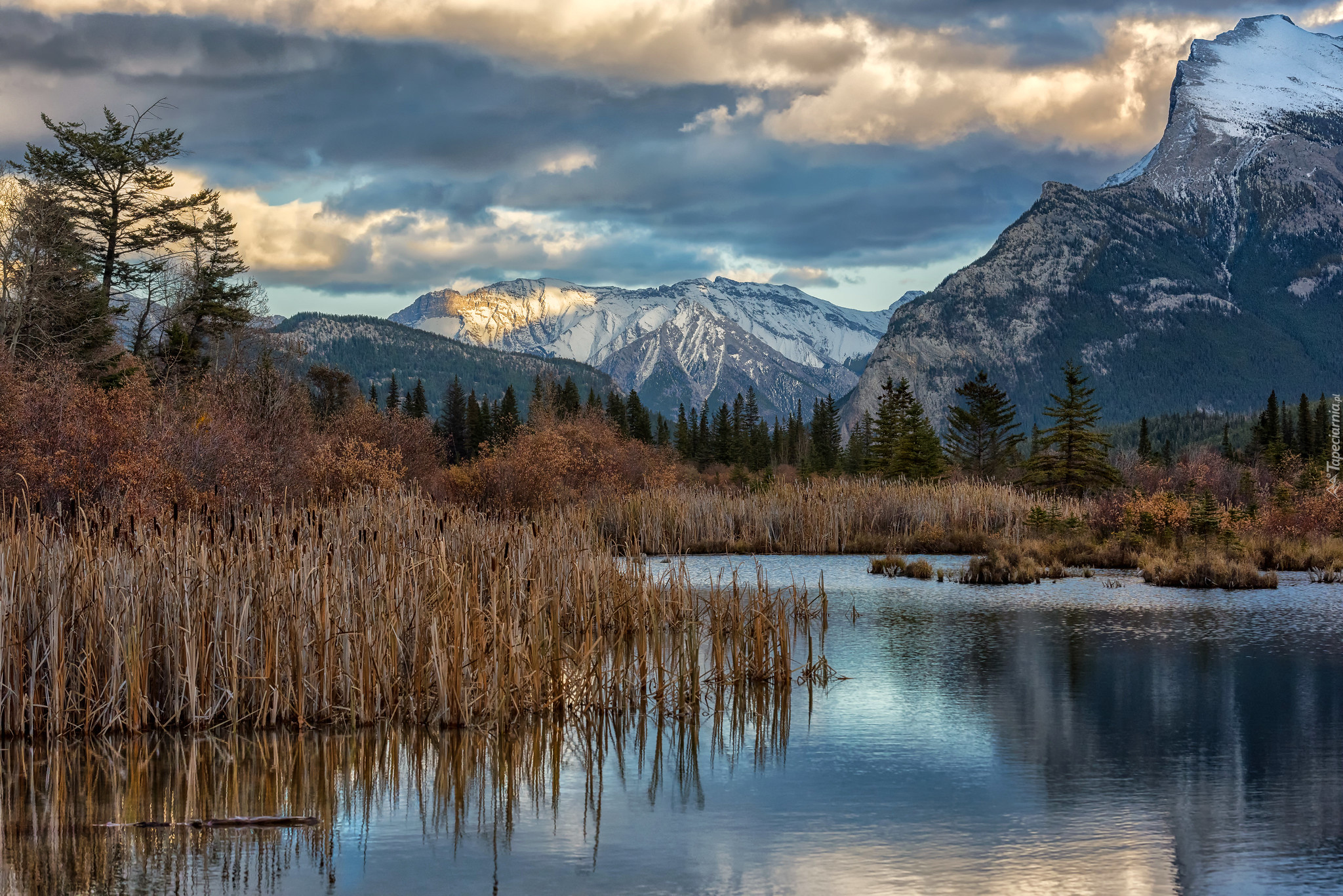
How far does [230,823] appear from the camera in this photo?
636 cm

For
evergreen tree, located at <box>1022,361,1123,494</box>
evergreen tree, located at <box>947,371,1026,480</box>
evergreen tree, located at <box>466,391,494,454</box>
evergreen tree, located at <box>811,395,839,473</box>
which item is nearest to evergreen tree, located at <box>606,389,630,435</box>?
evergreen tree, located at <box>466,391,494,454</box>

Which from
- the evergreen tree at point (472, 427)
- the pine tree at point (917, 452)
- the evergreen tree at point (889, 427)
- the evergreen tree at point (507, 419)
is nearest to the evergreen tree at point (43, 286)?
the evergreen tree at point (507, 419)

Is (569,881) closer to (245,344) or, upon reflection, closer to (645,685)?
(645,685)

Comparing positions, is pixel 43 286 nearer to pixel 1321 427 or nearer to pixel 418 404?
pixel 1321 427

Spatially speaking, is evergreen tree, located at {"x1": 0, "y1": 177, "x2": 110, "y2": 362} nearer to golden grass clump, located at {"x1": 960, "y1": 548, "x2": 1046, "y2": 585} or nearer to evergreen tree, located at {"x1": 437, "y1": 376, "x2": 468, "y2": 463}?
golden grass clump, located at {"x1": 960, "y1": 548, "x2": 1046, "y2": 585}

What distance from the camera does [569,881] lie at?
18.4 feet

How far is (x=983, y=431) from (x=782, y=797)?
42.8 meters

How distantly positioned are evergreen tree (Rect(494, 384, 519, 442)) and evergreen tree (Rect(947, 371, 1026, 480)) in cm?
2320

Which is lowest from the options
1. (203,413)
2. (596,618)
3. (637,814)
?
(637,814)

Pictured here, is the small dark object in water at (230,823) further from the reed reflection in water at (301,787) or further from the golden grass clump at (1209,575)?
the golden grass clump at (1209,575)

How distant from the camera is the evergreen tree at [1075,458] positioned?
117 ft

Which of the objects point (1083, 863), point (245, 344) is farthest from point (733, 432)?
A: point (1083, 863)

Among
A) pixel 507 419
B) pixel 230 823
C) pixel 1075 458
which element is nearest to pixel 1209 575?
pixel 230 823

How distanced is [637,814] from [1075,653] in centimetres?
699
